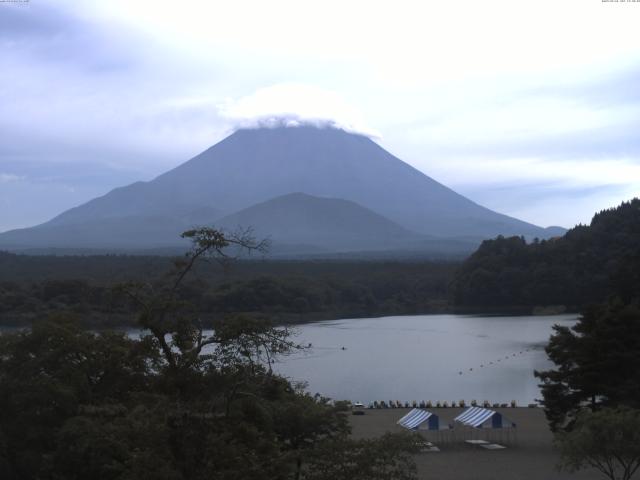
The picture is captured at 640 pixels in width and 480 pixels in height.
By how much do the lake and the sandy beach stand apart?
2145mm

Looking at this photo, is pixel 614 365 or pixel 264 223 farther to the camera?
pixel 264 223

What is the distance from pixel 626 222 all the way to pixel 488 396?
26899 millimetres

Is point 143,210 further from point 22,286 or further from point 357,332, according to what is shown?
point 357,332

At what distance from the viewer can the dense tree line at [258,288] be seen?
35.8 m

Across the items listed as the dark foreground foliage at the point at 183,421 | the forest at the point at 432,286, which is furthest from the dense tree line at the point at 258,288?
the dark foreground foliage at the point at 183,421

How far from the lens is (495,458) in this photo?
1197cm

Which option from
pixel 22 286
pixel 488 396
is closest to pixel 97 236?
pixel 22 286

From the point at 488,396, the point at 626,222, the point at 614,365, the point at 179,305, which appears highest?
the point at 626,222

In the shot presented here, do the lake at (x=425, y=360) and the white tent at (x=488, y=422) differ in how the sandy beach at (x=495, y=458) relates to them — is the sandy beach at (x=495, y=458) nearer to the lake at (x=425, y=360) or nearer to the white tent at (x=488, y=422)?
the white tent at (x=488, y=422)

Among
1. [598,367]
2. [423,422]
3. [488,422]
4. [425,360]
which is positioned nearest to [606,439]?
[598,367]

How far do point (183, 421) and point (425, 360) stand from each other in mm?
21745

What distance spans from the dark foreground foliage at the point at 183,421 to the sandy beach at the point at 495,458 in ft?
12.2

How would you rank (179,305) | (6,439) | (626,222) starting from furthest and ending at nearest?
(626,222) → (6,439) → (179,305)

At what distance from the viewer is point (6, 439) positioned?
755cm
